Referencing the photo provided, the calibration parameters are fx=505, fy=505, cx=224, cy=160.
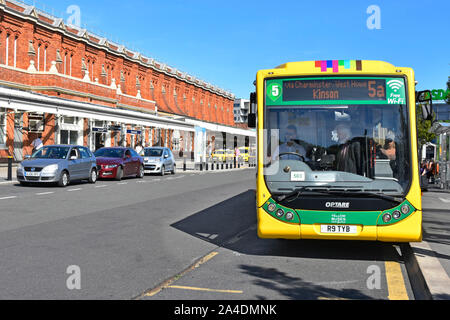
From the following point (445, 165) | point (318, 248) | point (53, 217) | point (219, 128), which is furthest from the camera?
point (219, 128)

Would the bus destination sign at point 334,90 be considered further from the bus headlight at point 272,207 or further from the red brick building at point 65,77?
the red brick building at point 65,77

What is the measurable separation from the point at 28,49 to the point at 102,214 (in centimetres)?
2906

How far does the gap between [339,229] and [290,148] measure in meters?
1.31

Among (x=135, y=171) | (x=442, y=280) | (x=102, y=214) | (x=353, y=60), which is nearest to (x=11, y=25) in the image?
(x=135, y=171)

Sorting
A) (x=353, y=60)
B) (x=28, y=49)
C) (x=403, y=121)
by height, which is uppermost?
(x=28, y=49)

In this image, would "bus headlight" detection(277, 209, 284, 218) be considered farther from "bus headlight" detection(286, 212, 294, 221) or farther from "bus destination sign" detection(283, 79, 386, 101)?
"bus destination sign" detection(283, 79, 386, 101)

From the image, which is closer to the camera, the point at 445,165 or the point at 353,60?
the point at 353,60

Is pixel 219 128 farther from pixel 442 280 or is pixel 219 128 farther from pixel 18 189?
pixel 442 280

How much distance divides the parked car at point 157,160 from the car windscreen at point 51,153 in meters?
9.28

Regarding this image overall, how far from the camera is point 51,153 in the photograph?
19.3 metres

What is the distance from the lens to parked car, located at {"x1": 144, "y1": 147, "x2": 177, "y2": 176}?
2859 centimetres

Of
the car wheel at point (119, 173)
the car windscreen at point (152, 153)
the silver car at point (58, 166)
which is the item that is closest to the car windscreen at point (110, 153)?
the car wheel at point (119, 173)

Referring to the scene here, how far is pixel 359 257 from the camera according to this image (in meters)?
6.98

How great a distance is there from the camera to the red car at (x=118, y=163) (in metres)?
22.8
